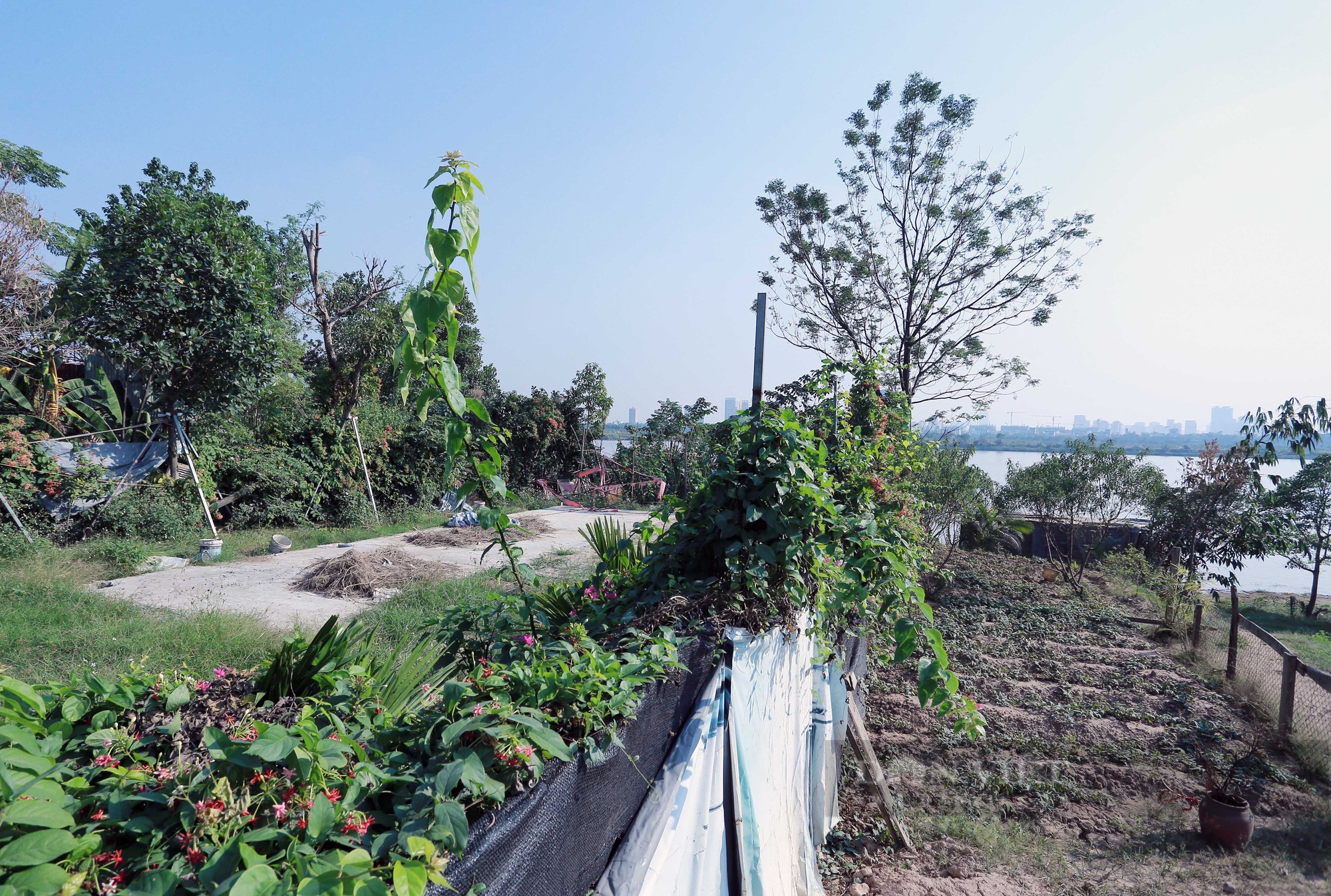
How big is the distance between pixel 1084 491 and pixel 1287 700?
6180 millimetres

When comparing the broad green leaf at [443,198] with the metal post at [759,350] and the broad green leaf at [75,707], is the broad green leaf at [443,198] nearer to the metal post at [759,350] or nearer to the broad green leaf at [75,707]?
the broad green leaf at [75,707]

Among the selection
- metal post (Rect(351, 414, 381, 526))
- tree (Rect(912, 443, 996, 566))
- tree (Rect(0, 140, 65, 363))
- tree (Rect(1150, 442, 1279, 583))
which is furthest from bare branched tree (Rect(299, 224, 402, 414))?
tree (Rect(1150, 442, 1279, 583))

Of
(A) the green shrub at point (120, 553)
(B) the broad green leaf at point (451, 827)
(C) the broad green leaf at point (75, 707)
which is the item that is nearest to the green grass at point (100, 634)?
(A) the green shrub at point (120, 553)

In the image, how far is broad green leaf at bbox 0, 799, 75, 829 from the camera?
764 millimetres

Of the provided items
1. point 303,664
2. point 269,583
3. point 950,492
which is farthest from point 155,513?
point 950,492

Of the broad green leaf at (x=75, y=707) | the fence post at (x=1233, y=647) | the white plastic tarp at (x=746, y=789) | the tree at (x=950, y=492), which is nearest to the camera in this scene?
the broad green leaf at (x=75, y=707)

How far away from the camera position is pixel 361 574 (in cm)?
733

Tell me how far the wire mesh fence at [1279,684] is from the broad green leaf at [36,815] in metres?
6.44

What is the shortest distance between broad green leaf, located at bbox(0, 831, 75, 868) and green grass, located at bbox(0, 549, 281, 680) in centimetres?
374

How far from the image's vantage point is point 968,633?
738cm

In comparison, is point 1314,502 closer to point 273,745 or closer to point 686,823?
point 686,823

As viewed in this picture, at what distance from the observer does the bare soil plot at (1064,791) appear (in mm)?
3324

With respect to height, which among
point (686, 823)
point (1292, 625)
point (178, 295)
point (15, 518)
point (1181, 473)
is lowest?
point (1292, 625)

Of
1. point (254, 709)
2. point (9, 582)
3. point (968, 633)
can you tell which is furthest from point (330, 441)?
point (254, 709)
